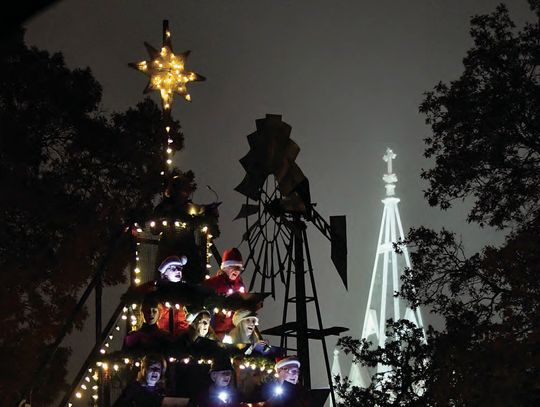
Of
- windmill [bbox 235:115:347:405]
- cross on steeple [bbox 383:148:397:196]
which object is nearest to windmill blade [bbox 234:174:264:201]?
windmill [bbox 235:115:347:405]

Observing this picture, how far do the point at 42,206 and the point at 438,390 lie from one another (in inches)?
372

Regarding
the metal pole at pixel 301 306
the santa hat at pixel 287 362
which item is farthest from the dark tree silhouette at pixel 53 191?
the santa hat at pixel 287 362

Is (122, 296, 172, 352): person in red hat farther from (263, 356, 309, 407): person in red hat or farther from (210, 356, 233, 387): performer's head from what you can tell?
(263, 356, 309, 407): person in red hat

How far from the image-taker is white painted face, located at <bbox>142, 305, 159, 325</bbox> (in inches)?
444

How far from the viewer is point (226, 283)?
1290 cm

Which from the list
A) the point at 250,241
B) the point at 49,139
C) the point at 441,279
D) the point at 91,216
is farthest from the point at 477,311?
the point at 49,139

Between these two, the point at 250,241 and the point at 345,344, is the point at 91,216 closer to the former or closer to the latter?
the point at 250,241

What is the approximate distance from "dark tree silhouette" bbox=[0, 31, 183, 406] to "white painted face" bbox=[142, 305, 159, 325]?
5284mm

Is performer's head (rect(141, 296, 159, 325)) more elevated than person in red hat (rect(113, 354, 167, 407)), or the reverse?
performer's head (rect(141, 296, 159, 325))

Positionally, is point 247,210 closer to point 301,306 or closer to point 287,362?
point 301,306

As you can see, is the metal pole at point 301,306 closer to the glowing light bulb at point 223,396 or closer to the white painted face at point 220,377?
the glowing light bulb at point 223,396

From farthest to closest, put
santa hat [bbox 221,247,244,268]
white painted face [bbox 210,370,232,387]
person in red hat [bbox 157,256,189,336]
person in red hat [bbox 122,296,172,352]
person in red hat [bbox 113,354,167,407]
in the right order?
santa hat [bbox 221,247,244,268], person in red hat [bbox 157,256,189,336], white painted face [bbox 210,370,232,387], person in red hat [bbox 122,296,172,352], person in red hat [bbox 113,354,167,407]

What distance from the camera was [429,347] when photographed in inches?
571

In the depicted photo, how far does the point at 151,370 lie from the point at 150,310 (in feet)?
3.18
